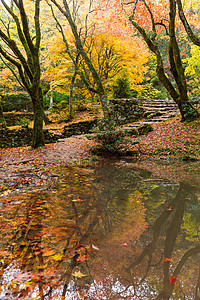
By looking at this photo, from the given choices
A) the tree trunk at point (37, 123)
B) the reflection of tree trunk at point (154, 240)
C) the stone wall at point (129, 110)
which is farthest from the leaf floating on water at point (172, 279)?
the stone wall at point (129, 110)

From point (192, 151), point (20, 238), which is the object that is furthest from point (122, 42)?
point (20, 238)

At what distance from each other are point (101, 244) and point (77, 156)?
490cm

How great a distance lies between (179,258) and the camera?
1.54 metres

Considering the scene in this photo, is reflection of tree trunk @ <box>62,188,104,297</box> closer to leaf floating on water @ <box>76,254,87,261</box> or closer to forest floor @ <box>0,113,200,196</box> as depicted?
leaf floating on water @ <box>76,254,87,261</box>

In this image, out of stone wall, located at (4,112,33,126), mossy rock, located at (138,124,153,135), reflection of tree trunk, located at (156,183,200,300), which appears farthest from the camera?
stone wall, located at (4,112,33,126)

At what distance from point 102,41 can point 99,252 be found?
13529 millimetres

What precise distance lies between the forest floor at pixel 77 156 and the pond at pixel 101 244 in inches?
29.7

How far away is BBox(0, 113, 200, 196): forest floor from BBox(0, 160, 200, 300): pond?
2.48 ft

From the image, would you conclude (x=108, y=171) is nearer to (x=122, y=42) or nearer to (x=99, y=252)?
(x=99, y=252)

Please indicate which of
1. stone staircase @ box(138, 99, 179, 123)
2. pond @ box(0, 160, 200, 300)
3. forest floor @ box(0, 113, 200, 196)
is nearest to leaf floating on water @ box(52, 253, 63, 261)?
pond @ box(0, 160, 200, 300)

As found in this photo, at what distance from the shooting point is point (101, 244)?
175 centimetres

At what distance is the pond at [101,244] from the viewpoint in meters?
1.29

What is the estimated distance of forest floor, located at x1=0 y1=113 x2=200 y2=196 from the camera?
3.88 meters

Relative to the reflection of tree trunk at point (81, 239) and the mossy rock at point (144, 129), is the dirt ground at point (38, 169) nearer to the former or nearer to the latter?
the reflection of tree trunk at point (81, 239)
